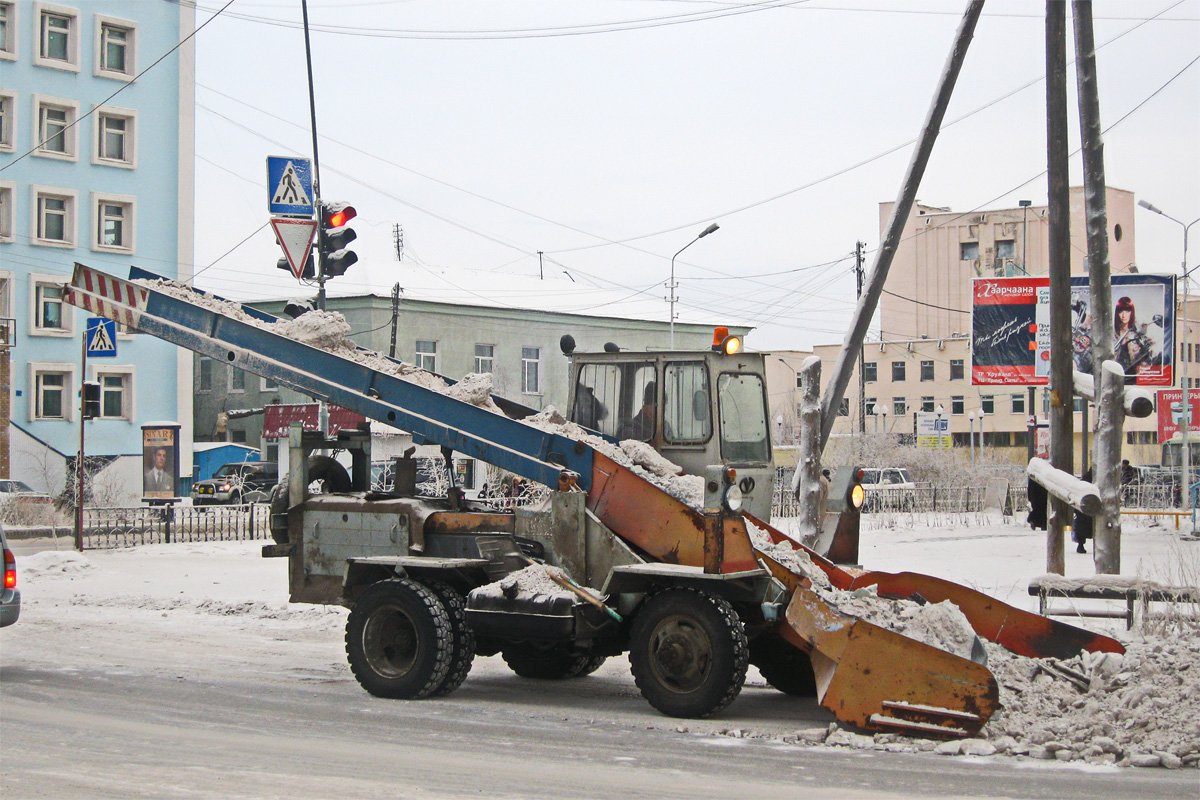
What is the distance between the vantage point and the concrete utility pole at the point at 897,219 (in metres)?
13.9

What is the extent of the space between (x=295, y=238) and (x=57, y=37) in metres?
30.7

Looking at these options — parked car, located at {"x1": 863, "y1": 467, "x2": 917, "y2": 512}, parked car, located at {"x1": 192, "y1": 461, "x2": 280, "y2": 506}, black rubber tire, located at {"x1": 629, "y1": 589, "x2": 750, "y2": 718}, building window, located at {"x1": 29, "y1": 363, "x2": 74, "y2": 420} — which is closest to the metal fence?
parked car, located at {"x1": 192, "y1": 461, "x2": 280, "y2": 506}

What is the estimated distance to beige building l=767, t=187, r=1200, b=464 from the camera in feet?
237

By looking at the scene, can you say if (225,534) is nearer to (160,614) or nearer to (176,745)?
(160,614)

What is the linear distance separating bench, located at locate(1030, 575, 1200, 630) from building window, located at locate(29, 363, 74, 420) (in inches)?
1461

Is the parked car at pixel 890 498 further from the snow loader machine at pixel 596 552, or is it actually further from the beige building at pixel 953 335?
the beige building at pixel 953 335

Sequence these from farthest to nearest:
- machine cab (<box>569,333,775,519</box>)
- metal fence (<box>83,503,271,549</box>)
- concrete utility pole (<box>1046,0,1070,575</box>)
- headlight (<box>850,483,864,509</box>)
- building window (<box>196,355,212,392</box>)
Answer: building window (<box>196,355,212,392</box>)
metal fence (<box>83,503,271,549</box>)
concrete utility pole (<box>1046,0,1070,575</box>)
headlight (<box>850,483,864,509</box>)
machine cab (<box>569,333,775,519</box>)

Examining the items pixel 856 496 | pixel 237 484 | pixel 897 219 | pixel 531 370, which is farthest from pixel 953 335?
pixel 856 496

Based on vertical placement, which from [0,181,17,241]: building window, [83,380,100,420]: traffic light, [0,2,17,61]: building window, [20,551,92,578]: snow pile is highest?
[0,2,17,61]: building window

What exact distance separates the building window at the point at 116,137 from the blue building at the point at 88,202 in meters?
0.04

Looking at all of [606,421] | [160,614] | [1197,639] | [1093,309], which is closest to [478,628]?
[606,421]

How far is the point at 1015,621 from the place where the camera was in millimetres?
8648

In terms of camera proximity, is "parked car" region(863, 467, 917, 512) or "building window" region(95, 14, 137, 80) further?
"building window" region(95, 14, 137, 80)

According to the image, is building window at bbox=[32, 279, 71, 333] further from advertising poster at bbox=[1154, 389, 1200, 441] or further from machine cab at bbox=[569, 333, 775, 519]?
machine cab at bbox=[569, 333, 775, 519]
